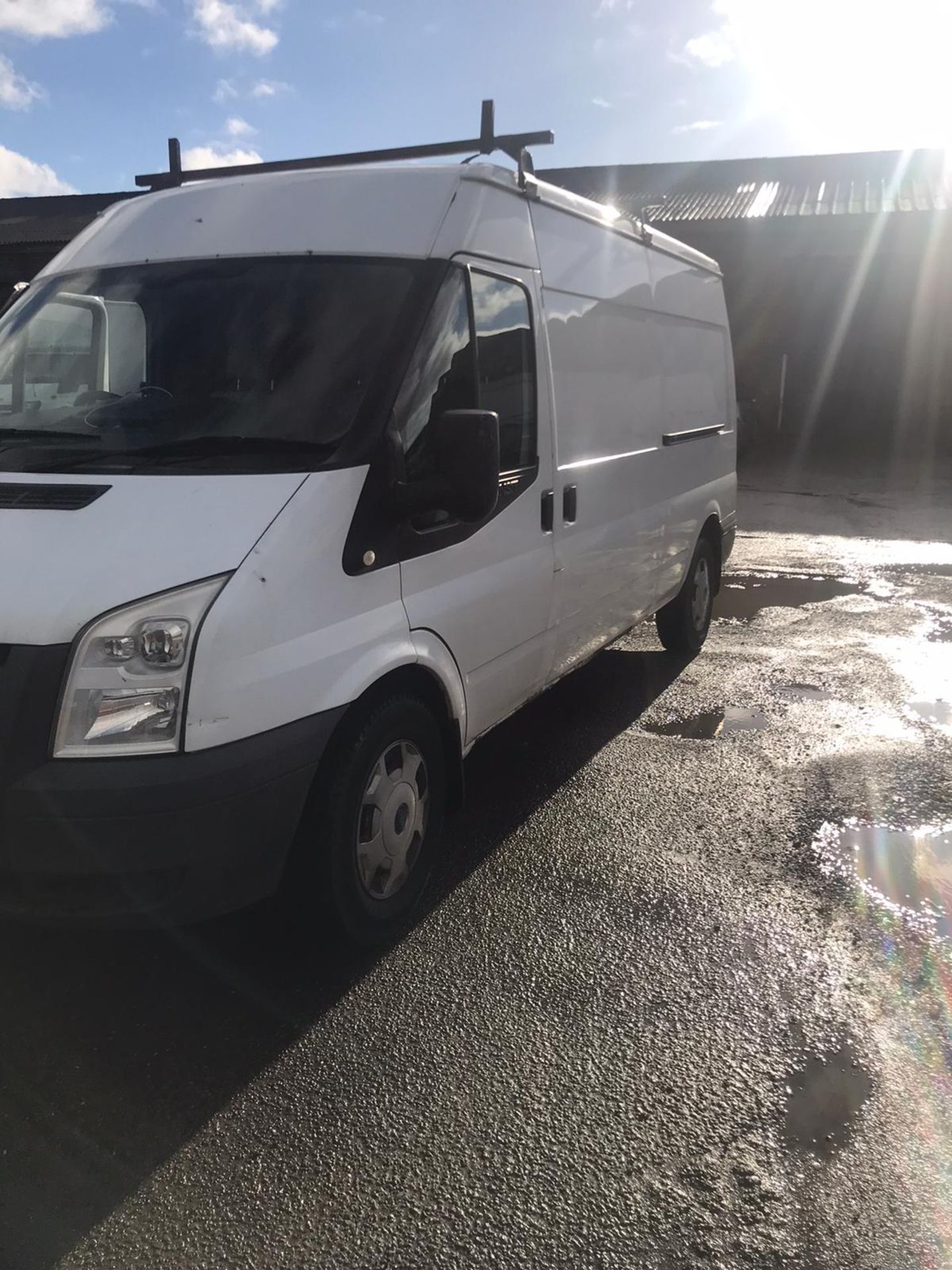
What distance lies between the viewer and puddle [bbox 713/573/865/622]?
27.6 ft

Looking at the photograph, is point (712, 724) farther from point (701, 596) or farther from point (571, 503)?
point (571, 503)

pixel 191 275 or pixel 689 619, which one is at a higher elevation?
pixel 191 275

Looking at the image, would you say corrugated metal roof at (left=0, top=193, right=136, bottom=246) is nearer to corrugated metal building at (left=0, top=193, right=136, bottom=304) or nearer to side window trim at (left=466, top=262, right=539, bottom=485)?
corrugated metal building at (left=0, top=193, right=136, bottom=304)

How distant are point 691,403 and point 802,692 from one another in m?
1.88

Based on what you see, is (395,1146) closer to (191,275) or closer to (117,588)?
(117,588)

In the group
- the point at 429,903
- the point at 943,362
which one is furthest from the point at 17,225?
the point at 429,903

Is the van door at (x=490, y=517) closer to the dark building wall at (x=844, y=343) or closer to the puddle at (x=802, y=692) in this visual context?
the puddle at (x=802, y=692)

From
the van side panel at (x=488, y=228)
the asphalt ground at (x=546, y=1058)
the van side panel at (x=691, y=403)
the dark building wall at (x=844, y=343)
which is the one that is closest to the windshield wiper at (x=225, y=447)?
the van side panel at (x=488, y=228)

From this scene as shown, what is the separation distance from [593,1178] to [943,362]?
22.6 metres

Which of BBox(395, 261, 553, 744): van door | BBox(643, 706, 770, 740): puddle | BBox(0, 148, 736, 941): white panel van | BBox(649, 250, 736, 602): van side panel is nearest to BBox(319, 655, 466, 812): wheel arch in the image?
BBox(0, 148, 736, 941): white panel van

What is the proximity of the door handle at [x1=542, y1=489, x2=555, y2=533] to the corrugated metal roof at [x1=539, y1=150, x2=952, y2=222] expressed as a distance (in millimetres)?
17539

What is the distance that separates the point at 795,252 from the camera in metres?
20.7

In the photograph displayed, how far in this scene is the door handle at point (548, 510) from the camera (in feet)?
A: 13.5

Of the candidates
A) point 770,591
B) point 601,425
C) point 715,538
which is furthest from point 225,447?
point 770,591
